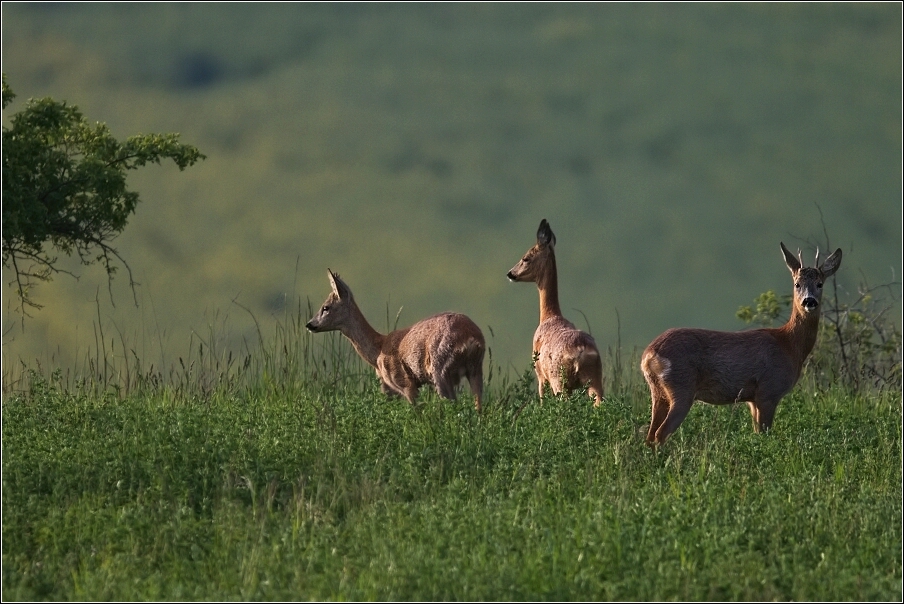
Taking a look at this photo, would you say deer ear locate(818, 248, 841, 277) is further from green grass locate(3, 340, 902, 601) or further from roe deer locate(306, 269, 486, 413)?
roe deer locate(306, 269, 486, 413)

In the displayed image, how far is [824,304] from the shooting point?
18.4 metres

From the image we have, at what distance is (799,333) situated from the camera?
498 inches

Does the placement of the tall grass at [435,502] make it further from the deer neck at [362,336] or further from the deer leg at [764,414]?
the deer neck at [362,336]

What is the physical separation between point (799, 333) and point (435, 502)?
468cm

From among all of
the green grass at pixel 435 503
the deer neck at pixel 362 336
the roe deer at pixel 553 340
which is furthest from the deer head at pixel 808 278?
the deer neck at pixel 362 336

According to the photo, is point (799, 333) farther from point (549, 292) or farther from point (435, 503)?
point (435, 503)

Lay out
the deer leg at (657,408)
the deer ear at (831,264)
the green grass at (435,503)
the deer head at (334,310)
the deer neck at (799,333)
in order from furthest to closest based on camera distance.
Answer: the deer head at (334,310)
the deer ear at (831,264)
the deer neck at (799,333)
the deer leg at (657,408)
the green grass at (435,503)

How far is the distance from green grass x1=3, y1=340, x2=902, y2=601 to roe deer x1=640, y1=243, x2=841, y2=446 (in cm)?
34

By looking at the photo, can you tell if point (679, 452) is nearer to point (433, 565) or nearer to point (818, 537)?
point (818, 537)

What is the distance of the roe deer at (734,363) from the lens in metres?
11.9

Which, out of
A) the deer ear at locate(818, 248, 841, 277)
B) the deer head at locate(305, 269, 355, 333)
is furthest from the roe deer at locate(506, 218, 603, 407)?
the deer ear at locate(818, 248, 841, 277)

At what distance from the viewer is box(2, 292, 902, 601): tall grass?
8070 millimetres

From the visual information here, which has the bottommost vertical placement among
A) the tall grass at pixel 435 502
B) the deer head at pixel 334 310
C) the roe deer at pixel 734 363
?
the tall grass at pixel 435 502

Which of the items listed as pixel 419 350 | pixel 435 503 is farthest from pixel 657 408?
pixel 435 503
